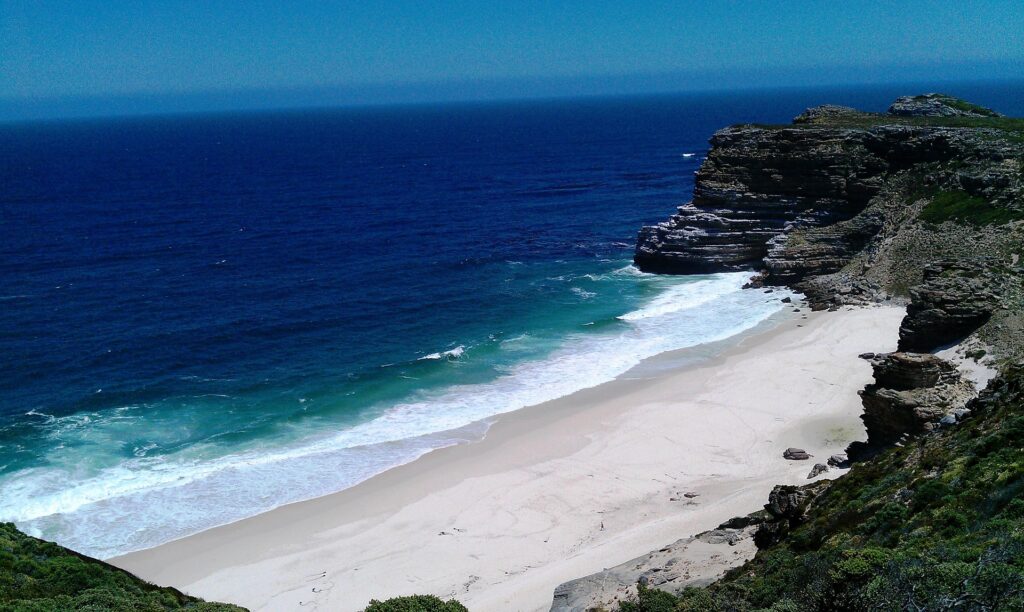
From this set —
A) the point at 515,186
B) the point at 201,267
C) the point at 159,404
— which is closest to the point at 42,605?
the point at 159,404

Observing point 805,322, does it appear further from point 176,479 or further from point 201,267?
point 201,267

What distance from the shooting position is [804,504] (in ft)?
79.9

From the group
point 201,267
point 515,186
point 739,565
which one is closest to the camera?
point 739,565

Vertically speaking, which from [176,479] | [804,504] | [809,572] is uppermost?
[809,572]

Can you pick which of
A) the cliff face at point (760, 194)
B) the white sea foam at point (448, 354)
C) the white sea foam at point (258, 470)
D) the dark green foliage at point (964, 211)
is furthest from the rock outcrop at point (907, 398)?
the cliff face at point (760, 194)

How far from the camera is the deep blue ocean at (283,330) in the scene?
121 feet

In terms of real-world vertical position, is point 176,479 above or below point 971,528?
below

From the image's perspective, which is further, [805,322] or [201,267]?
[201,267]

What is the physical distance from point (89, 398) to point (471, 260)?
3533 centimetres

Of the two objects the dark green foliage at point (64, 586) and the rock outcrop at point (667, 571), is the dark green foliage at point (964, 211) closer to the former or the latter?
the rock outcrop at point (667, 571)

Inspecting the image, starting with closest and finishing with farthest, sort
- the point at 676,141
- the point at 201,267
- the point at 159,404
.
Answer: the point at 159,404 < the point at 201,267 < the point at 676,141

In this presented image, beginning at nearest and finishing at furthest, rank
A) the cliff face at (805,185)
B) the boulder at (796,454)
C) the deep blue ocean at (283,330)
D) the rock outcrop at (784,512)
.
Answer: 1. the rock outcrop at (784,512)
2. the boulder at (796,454)
3. the deep blue ocean at (283,330)
4. the cliff face at (805,185)

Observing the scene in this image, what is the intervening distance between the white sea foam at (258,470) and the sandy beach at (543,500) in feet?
3.83

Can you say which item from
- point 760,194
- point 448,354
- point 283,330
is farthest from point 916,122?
point 283,330
